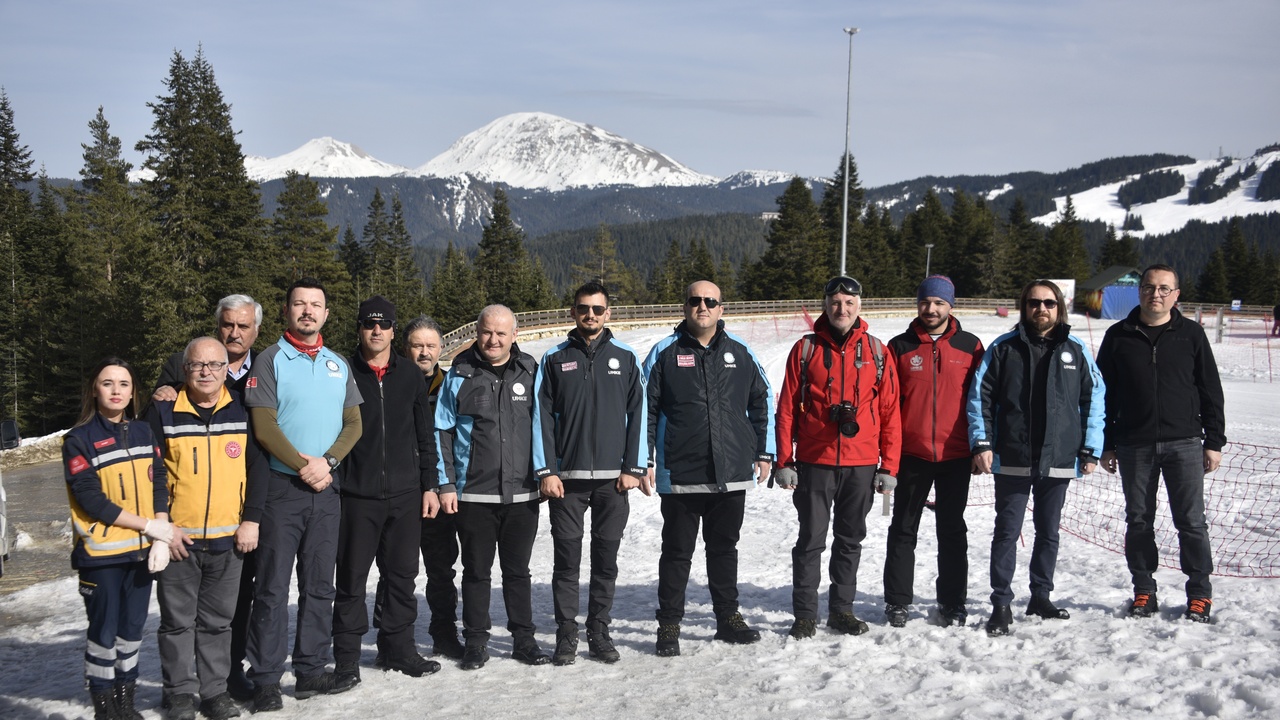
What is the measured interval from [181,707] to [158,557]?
33.1 inches

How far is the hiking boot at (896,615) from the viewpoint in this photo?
576 centimetres

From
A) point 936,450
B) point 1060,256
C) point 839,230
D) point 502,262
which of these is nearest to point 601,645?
point 936,450

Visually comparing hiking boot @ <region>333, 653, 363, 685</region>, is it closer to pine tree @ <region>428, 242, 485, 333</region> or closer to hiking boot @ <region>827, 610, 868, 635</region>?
hiking boot @ <region>827, 610, 868, 635</region>

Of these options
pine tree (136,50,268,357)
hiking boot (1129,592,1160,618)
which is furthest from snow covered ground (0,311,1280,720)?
pine tree (136,50,268,357)

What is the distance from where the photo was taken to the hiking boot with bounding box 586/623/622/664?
5488 mm

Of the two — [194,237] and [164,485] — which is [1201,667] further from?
[194,237]

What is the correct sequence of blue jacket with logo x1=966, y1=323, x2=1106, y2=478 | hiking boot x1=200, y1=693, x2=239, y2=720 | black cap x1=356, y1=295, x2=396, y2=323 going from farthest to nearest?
blue jacket with logo x1=966, y1=323, x2=1106, y2=478 < black cap x1=356, y1=295, x2=396, y2=323 < hiking boot x1=200, y1=693, x2=239, y2=720

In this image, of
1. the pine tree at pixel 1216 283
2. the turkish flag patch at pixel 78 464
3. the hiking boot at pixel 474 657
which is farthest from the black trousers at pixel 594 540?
the pine tree at pixel 1216 283

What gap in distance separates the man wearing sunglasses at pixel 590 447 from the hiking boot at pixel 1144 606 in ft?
10.8

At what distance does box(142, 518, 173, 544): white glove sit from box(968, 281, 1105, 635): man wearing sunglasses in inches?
186

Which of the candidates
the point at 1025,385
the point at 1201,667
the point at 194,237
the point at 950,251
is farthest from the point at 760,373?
the point at 950,251

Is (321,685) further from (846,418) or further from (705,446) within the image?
(846,418)

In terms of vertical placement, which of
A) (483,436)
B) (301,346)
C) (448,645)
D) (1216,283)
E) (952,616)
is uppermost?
(1216,283)

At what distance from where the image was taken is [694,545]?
5.64m
